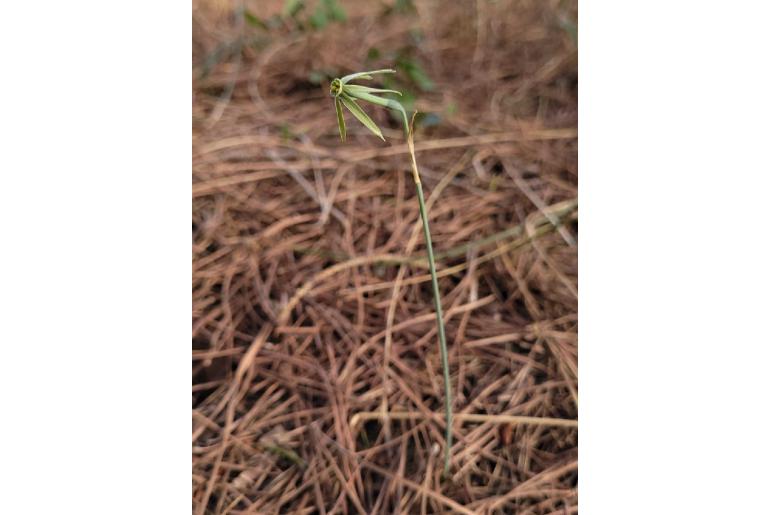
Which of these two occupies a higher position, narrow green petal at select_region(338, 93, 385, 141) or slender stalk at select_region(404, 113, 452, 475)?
narrow green petal at select_region(338, 93, 385, 141)

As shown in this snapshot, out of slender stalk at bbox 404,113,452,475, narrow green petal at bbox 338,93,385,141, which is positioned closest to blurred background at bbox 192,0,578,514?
slender stalk at bbox 404,113,452,475

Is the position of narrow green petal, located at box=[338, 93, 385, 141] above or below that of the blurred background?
above

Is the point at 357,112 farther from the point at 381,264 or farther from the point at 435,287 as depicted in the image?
the point at 381,264

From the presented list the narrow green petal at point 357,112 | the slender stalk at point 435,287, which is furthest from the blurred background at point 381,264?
the narrow green petal at point 357,112

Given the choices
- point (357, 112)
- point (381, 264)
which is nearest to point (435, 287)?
point (357, 112)

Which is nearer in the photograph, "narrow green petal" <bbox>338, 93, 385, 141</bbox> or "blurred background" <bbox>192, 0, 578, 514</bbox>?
"narrow green petal" <bbox>338, 93, 385, 141</bbox>

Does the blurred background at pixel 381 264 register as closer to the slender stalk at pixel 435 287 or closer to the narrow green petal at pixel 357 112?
the slender stalk at pixel 435 287

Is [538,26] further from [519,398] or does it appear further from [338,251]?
[519,398]

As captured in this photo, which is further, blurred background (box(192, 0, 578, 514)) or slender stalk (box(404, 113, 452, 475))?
blurred background (box(192, 0, 578, 514))

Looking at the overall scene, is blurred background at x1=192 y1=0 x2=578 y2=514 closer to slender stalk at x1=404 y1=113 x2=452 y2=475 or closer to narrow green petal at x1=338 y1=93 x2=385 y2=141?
slender stalk at x1=404 y1=113 x2=452 y2=475
